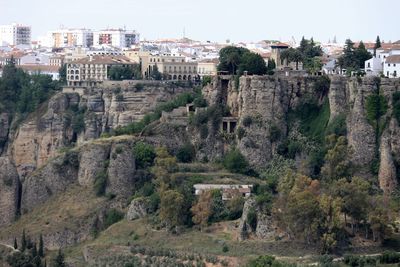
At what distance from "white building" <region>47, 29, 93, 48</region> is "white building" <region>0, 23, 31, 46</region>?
8.00 metres

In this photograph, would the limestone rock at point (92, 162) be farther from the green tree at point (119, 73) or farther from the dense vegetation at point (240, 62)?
the green tree at point (119, 73)

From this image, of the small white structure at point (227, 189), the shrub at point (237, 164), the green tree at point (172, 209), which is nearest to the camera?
the green tree at point (172, 209)

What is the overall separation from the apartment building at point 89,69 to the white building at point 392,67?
22213 millimetres

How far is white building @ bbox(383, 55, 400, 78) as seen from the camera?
225ft

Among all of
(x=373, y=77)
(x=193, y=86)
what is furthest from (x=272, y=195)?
(x=193, y=86)

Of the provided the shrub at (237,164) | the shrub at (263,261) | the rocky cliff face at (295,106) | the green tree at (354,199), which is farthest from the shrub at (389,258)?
the shrub at (237,164)

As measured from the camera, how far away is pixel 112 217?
67188 mm

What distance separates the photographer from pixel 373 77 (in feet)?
218

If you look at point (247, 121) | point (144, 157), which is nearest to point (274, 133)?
point (247, 121)

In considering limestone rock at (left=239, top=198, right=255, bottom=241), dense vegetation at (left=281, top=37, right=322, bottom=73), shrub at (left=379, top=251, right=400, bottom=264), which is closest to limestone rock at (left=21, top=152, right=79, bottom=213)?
dense vegetation at (left=281, top=37, right=322, bottom=73)

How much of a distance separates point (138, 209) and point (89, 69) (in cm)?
2360

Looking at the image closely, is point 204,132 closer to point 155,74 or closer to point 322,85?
point 322,85

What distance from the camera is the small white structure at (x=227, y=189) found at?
64562 millimetres

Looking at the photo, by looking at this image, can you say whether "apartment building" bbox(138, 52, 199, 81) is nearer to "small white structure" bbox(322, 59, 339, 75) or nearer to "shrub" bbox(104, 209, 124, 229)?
"small white structure" bbox(322, 59, 339, 75)
